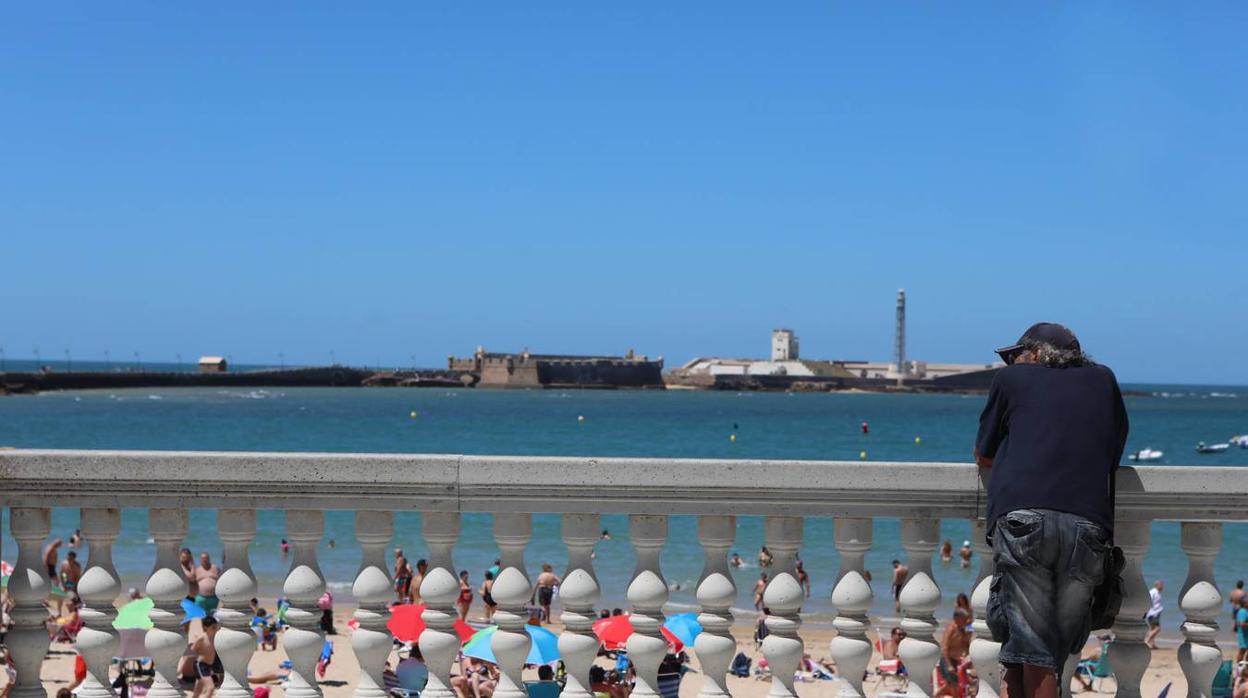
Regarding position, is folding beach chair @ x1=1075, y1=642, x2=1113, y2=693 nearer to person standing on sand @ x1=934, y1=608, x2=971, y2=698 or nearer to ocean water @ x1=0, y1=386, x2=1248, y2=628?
person standing on sand @ x1=934, y1=608, x2=971, y2=698

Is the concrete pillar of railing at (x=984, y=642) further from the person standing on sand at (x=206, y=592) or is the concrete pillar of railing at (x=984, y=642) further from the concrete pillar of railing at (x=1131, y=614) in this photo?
the person standing on sand at (x=206, y=592)

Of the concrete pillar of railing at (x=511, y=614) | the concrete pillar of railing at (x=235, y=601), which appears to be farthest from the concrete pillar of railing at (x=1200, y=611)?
the concrete pillar of railing at (x=235, y=601)

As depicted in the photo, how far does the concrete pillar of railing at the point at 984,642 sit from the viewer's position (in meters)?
4.35

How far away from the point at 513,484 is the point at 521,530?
0.21 metres

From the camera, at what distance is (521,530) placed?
14.5 ft

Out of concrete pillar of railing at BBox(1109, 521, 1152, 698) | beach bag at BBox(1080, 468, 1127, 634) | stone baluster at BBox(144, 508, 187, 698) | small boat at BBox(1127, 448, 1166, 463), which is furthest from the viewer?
small boat at BBox(1127, 448, 1166, 463)

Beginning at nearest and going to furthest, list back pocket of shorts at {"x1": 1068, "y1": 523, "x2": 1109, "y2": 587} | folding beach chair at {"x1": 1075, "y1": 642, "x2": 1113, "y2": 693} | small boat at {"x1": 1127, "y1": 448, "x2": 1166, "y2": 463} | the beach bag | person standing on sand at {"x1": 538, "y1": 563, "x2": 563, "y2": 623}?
back pocket of shorts at {"x1": 1068, "y1": 523, "x2": 1109, "y2": 587} < the beach bag < folding beach chair at {"x1": 1075, "y1": 642, "x2": 1113, "y2": 693} < person standing on sand at {"x1": 538, "y1": 563, "x2": 563, "y2": 623} < small boat at {"x1": 1127, "y1": 448, "x2": 1166, "y2": 463}

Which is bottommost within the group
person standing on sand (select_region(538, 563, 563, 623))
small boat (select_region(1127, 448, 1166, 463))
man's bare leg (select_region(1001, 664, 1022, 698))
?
small boat (select_region(1127, 448, 1166, 463))

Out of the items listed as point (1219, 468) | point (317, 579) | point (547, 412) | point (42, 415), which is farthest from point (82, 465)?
point (547, 412)

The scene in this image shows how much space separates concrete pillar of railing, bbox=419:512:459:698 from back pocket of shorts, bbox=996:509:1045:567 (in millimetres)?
1898

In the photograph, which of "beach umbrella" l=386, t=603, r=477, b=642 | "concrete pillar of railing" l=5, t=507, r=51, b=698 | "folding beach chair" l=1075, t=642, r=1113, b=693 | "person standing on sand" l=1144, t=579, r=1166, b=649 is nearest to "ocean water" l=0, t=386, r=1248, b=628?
"concrete pillar of railing" l=5, t=507, r=51, b=698

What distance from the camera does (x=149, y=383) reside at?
149125 millimetres

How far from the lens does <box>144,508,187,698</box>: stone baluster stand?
426 cm

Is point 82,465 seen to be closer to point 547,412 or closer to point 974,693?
point 974,693
